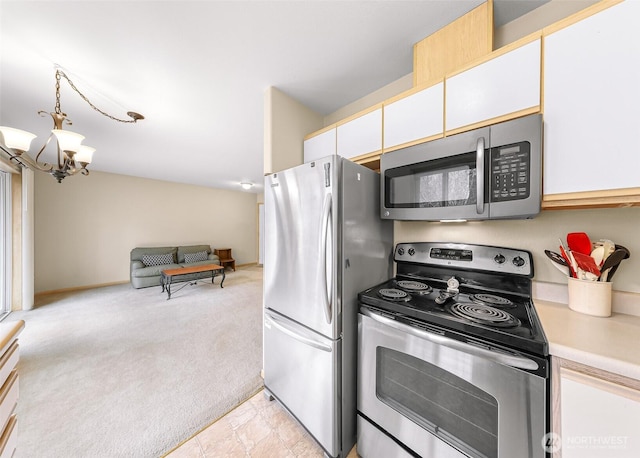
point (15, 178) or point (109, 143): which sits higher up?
point (109, 143)

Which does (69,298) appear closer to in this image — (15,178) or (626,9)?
(15,178)

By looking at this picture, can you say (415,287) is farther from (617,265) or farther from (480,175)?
(617,265)

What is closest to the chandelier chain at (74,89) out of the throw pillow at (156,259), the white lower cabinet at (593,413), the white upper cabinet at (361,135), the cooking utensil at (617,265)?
the white upper cabinet at (361,135)

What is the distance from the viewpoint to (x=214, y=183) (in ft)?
20.0

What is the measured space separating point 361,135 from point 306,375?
5.52 feet

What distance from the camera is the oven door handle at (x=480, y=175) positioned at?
1.05m

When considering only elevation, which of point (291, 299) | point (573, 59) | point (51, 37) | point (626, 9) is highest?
point (51, 37)

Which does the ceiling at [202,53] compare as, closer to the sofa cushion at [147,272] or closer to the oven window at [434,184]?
the oven window at [434,184]

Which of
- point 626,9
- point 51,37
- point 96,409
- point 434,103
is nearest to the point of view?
point 626,9

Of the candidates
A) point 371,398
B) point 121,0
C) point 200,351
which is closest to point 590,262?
point 371,398

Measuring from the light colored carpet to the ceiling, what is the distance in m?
2.59

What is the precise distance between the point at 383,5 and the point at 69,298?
6.47 metres

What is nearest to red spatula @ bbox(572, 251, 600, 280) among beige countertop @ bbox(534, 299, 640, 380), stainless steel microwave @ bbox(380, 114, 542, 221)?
beige countertop @ bbox(534, 299, 640, 380)

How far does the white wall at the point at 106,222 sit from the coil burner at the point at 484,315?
6755 mm
